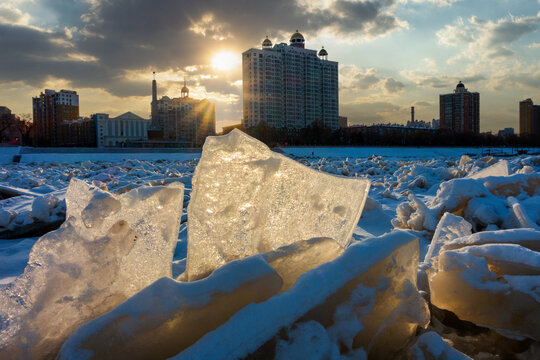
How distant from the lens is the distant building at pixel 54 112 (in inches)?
2911

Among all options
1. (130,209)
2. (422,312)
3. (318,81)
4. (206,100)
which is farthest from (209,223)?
(206,100)

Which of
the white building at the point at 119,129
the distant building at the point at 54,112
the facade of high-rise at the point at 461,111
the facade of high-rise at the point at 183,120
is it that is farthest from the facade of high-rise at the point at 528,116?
the distant building at the point at 54,112

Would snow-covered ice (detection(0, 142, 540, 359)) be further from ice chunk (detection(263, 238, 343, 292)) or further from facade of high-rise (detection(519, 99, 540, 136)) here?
facade of high-rise (detection(519, 99, 540, 136))

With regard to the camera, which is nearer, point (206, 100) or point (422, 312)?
point (422, 312)

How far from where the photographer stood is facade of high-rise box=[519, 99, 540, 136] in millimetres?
74000

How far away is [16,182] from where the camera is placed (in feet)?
19.7

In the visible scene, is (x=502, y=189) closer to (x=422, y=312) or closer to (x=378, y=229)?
(x=378, y=229)

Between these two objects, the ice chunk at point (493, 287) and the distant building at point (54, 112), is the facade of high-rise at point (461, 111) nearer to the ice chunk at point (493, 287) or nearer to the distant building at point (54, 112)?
the ice chunk at point (493, 287)

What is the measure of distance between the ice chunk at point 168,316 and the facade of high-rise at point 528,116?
90.4 m

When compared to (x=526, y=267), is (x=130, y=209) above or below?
above

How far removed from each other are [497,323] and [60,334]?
1283 millimetres

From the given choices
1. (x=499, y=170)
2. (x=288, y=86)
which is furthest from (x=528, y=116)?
(x=499, y=170)

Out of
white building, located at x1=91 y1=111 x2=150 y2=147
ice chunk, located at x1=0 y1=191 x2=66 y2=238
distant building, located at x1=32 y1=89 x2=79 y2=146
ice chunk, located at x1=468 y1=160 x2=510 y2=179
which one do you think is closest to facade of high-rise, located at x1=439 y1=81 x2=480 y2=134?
white building, located at x1=91 y1=111 x2=150 y2=147

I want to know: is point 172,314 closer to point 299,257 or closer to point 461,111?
point 299,257
